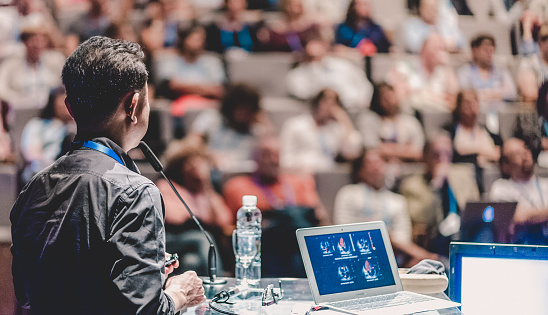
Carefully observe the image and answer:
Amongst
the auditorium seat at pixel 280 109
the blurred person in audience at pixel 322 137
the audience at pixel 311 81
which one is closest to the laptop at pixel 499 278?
the audience at pixel 311 81

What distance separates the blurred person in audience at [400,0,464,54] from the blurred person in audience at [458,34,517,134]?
0.62ft

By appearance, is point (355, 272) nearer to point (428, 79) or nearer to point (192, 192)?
point (192, 192)

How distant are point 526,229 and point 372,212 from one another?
997mm

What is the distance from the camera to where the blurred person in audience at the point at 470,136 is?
3844mm

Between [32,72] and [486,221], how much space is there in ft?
11.0

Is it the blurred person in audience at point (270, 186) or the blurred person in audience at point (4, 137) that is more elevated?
the blurred person in audience at point (4, 137)

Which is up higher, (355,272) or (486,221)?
(355,272)

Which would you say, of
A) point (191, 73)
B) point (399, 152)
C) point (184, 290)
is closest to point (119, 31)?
point (191, 73)

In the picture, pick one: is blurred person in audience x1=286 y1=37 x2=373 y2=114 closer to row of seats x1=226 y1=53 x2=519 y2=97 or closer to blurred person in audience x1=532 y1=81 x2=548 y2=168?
row of seats x1=226 y1=53 x2=519 y2=97

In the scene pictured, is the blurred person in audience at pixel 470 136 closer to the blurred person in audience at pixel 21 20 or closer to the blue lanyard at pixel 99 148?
the blurred person in audience at pixel 21 20

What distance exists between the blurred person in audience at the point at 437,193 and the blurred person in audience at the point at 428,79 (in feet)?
1.50

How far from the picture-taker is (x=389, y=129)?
3.84 m

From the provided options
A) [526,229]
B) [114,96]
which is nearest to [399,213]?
[526,229]

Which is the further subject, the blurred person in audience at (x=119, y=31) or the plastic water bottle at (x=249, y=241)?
the blurred person in audience at (x=119, y=31)
